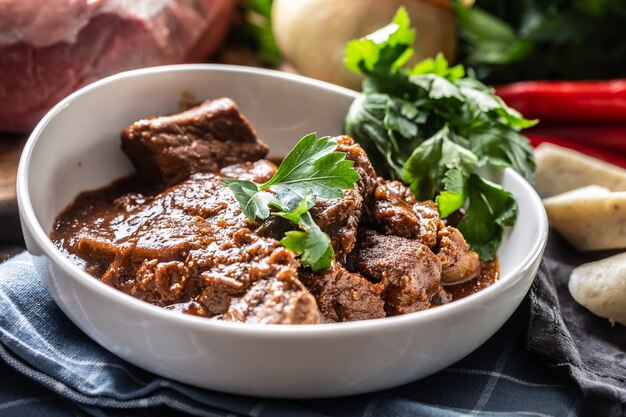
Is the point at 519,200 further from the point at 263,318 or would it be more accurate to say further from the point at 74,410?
the point at 74,410

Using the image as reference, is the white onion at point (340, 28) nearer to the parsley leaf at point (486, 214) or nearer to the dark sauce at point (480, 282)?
the parsley leaf at point (486, 214)

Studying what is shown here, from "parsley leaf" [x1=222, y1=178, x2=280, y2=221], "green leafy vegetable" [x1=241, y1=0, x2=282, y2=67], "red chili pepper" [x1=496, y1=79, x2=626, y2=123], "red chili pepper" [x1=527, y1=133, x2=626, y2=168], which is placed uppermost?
"parsley leaf" [x1=222, y1=178, x2=280, y2=221]

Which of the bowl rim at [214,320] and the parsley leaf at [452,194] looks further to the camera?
the parsley leaf at [452,194]

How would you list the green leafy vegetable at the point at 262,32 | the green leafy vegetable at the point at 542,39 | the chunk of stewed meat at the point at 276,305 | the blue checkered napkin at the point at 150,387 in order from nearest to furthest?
1. the chunk of stewed meat at the point at 276,305
2. the blue checkered napkin at the point at 150,387
3. the green leafy vegetable at the point at 542,39
4. the green leafy vegetable at the point at 262,32

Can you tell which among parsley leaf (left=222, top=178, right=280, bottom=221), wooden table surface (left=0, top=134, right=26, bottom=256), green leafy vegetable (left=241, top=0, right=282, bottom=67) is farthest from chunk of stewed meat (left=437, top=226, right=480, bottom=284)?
green leafy vegetable (left=241, top=0, right=282, bottom=67)

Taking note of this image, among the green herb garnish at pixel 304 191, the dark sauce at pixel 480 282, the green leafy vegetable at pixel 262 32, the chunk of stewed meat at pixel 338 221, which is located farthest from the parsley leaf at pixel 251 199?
the green leafy vegetable at pixel 262 32

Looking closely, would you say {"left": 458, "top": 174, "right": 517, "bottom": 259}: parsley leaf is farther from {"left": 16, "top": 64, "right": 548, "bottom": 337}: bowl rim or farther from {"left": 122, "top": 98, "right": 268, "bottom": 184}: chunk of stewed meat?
{"left": 122, "top": 98, "right": 268, "bottom": 184}: chunk of stewed meat
